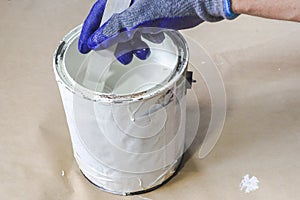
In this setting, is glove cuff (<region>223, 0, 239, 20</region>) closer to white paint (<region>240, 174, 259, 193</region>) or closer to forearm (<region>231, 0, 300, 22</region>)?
forearm (<region>231, 0, 300, 22</region>)

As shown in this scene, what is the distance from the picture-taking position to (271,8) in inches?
33.1

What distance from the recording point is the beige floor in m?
1.08

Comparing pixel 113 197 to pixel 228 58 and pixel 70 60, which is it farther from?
pixel 228 58

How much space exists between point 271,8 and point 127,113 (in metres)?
0.32

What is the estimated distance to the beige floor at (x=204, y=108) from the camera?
1077mm

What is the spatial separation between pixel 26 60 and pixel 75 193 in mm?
475

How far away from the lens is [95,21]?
36.5 inches

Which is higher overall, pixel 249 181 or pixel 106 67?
pixel 106 67

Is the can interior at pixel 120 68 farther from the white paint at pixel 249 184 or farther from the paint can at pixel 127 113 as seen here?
the white paint at pixel 249 184

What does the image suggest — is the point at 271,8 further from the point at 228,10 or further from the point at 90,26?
the point at 90,26

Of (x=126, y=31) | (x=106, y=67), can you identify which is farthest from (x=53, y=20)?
(x=126, y=31)

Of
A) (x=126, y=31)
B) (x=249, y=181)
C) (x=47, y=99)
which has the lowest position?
(x=249, y=181)

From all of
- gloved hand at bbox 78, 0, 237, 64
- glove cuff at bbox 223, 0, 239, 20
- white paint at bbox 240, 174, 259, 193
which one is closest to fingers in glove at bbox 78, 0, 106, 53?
gloved hand at bbox 78, 0, 237, 64

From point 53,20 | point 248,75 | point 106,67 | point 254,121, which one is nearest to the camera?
point 106,67
